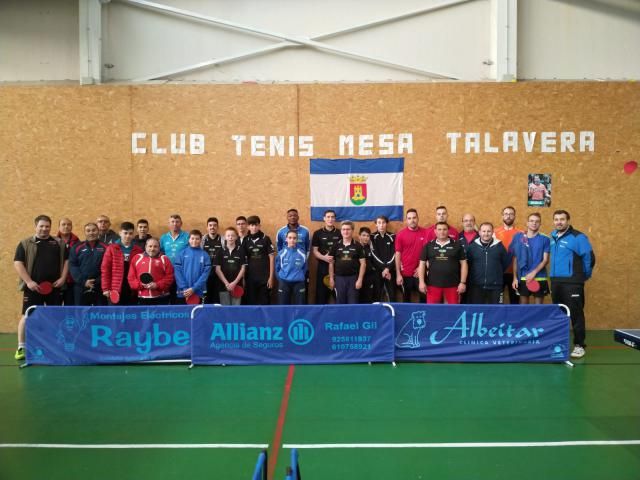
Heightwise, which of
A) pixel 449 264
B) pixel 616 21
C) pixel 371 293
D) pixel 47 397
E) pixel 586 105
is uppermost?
pixel 616 21

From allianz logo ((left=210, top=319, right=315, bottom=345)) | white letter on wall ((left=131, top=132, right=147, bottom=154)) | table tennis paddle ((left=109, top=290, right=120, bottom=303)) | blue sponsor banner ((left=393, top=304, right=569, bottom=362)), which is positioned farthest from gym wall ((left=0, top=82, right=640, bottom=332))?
allianz logo ((left=210, top=319, right=315, bottom=345))

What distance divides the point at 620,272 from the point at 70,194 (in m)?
11.4

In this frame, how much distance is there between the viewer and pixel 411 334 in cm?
648

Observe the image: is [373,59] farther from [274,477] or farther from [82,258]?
[274,477]

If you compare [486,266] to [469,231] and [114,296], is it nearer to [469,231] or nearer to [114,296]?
[469,231]

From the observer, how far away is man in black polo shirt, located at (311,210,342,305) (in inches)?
320

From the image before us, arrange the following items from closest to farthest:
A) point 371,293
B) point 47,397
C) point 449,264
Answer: point 47,397, point 449,264, point 371,293

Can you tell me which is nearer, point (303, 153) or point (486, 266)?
point (486, 266)

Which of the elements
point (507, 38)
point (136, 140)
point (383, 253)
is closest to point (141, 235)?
point (136, 140)

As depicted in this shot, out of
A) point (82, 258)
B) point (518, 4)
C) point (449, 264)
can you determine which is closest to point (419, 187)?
point (449, 264)

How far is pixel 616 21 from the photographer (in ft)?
30.0

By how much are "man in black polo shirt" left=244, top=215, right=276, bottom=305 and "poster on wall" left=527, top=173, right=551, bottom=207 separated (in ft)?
17.8

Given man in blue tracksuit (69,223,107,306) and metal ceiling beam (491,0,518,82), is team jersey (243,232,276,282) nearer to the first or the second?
man in blue tracksuit (69,223,107,306)

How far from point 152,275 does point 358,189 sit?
172 inches
